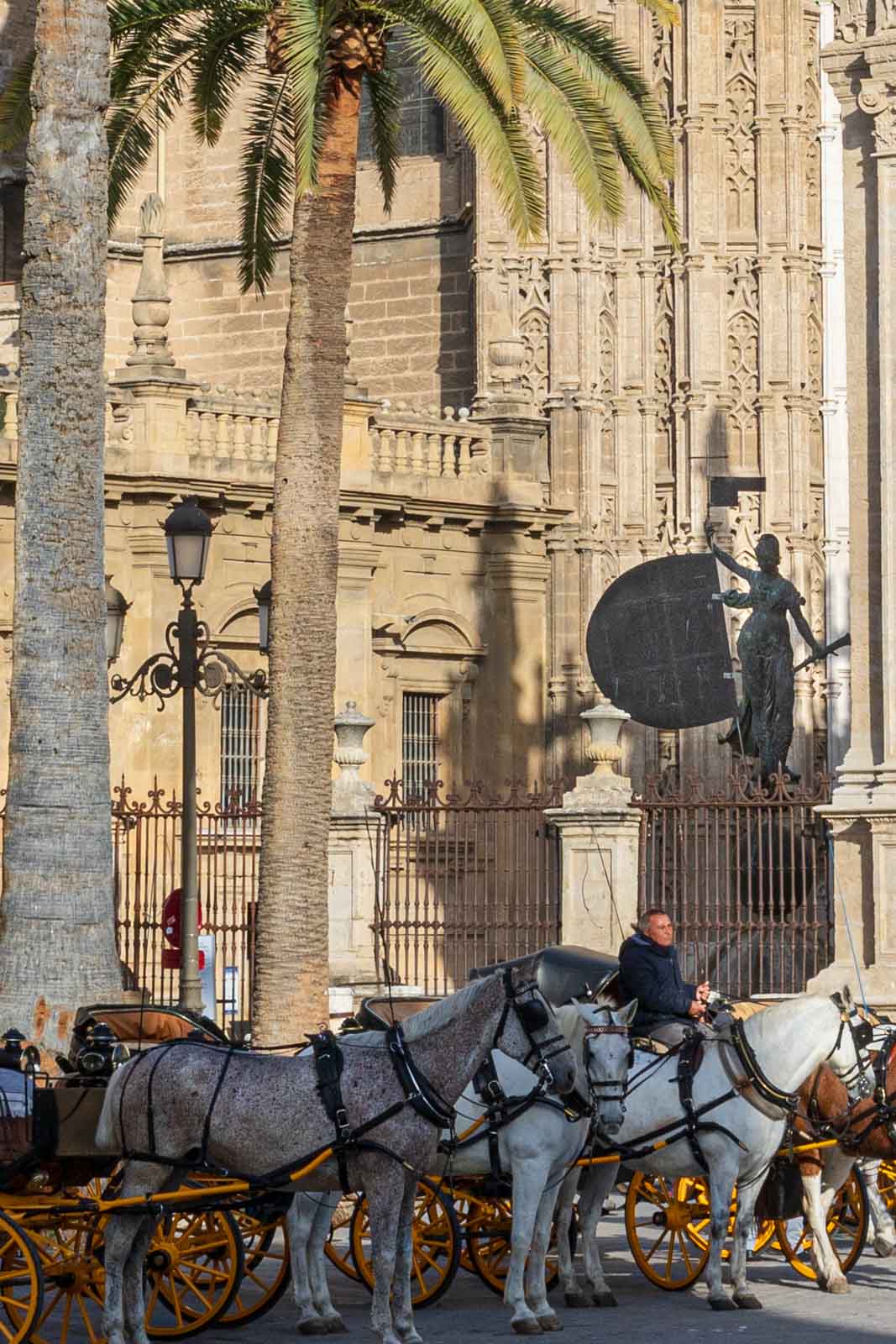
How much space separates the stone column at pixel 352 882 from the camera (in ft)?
69.1

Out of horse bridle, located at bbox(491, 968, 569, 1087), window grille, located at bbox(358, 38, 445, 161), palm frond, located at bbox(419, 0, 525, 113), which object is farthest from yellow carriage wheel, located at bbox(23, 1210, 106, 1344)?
window grille, located at bbox(358, 38, 445, 161)

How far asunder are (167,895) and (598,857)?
6.02 metres

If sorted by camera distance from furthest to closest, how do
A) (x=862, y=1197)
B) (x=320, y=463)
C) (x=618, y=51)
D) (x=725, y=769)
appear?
(x=725, y=769) → (x=618, y=51) → (x=320, y=463) → (x=862, y=1197)

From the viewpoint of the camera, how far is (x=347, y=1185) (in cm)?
1088

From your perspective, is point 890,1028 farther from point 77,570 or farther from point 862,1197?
point 77,570

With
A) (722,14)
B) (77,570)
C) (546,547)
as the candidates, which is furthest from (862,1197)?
(722,14)

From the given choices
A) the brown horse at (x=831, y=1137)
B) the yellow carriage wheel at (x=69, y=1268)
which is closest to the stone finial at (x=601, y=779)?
the brown horse at (x=831, y=1137)

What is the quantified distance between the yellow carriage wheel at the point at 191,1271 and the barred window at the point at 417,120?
26.2 m

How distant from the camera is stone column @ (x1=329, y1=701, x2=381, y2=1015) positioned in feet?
69.1

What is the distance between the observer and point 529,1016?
36.6ft

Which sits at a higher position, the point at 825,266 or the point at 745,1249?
the point at 825,266

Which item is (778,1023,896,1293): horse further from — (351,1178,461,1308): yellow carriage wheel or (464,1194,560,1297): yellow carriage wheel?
(351,1178,461,1308): yellow carriage wheel

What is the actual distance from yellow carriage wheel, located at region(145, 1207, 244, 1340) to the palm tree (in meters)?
4.16

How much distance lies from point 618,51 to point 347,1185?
1012cm
